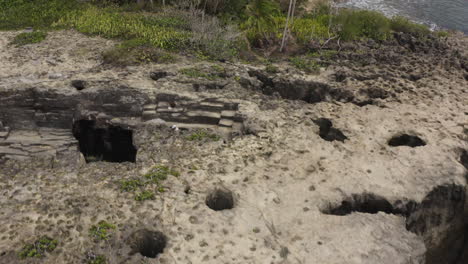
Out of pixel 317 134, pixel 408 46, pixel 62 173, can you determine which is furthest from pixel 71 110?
pixel 408 46

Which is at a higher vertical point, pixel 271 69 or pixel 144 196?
pixel 271 69

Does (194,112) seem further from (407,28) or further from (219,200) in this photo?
(407,28)

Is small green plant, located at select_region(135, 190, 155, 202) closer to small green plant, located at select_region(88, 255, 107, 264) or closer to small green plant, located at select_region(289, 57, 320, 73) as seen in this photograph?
small green plant, located at select_region(88, 255, 107, 264)

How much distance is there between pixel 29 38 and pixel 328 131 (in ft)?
46.2

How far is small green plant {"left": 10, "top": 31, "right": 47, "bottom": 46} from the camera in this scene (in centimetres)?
1692

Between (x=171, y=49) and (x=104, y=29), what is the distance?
Answer: 13.9ft

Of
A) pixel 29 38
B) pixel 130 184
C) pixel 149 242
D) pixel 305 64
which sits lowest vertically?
pixel 149 242

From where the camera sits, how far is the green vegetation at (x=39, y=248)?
754cm

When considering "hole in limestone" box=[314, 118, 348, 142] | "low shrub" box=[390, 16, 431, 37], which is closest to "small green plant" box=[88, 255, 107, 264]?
"hole in limestone" box=[314, 118, 348, 142]

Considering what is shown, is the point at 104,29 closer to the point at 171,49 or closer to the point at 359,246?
the point at 171,49

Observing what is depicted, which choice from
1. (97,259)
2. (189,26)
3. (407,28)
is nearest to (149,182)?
(97,259)

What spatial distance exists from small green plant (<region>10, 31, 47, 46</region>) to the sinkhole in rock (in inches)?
258

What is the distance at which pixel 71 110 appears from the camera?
13.0 m

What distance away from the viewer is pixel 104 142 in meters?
13.2
